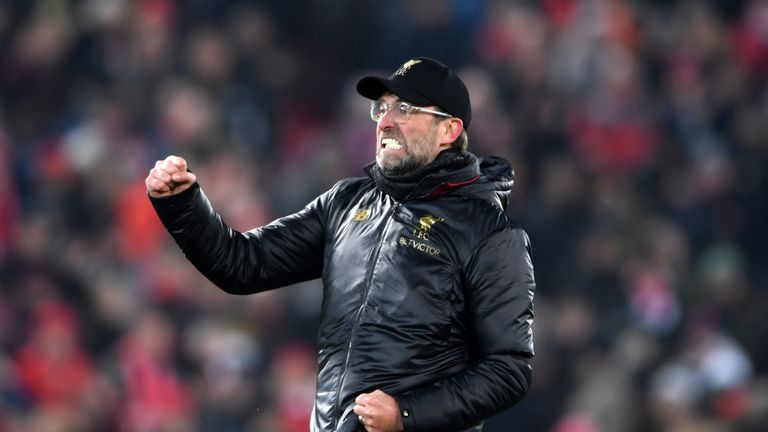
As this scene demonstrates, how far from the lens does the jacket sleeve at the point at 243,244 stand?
3.98 meters

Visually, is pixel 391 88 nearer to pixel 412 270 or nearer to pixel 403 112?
pixel 403 112

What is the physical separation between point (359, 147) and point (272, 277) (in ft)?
18.3

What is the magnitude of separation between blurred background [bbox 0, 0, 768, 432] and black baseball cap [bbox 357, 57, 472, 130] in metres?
4.24

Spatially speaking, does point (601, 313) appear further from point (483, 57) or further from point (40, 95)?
point (40, 95)

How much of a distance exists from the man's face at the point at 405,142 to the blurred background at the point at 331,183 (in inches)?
167

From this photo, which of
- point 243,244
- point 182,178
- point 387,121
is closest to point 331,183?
point 243,244

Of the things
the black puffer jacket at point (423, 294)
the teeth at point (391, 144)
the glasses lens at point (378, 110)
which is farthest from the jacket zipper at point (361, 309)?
the glasses lens at point (378, 110)

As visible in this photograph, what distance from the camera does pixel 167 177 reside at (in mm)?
3887

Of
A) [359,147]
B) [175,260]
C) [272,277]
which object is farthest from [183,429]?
[272,277]

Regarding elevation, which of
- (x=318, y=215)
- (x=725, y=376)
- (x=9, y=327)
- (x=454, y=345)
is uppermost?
(x=318, y=215)

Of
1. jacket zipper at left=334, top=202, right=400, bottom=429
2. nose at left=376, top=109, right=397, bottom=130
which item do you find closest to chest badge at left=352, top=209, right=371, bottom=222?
jacket zipper at left=334, top=202, right=400, bottom=429

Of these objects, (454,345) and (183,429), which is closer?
(454,345)

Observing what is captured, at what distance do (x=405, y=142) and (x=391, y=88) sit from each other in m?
0.16

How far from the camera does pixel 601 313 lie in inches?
340
